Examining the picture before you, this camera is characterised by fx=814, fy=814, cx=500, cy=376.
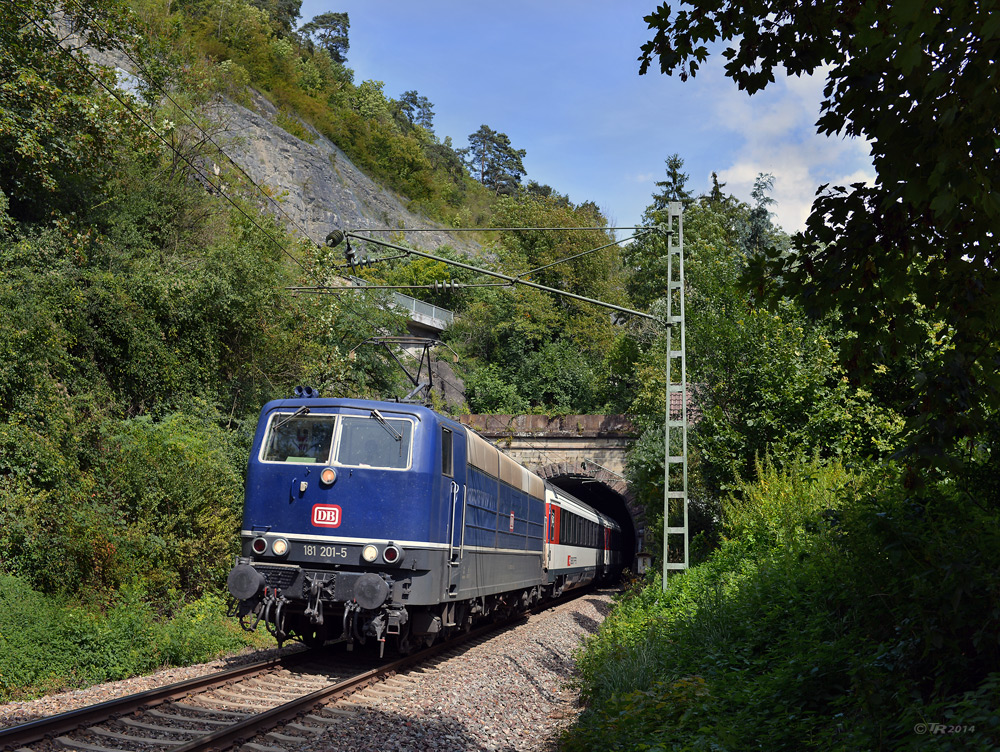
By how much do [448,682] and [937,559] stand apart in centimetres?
601

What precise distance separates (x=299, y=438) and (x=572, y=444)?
71.1 feet

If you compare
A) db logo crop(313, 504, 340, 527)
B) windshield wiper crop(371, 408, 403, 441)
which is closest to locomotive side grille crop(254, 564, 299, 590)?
db logo crop(313, 504, 340, 527)

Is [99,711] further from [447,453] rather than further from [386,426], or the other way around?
[447,453]

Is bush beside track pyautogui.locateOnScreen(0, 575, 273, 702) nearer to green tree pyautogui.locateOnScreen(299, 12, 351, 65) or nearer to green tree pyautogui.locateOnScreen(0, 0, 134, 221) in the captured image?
green tree pyautogui.locateOnScreen(0, 0, 134, 221)

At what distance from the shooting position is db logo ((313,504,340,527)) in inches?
401

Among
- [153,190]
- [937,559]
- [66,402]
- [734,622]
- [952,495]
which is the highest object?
[153,190]

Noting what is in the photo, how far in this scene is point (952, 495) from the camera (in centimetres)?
750

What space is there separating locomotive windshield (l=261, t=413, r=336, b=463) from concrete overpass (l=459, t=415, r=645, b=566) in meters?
20.5

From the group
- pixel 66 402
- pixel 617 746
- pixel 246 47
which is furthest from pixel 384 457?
pixel 246 47

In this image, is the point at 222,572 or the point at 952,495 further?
the point at 222,572

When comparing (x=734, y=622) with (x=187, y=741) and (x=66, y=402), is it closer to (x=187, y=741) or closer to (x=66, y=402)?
(x=187, y=741)

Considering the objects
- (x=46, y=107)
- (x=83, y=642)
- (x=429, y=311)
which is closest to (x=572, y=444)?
(x=429, y=311)

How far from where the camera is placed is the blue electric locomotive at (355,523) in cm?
983

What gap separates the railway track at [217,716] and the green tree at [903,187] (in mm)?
5391
